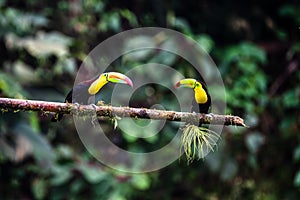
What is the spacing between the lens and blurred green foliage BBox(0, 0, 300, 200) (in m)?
2.96

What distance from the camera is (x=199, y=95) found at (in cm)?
117

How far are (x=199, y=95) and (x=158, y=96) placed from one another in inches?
77.4

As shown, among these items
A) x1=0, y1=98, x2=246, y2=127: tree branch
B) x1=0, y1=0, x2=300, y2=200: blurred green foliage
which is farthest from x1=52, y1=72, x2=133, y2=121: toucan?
x1=0, y1=0, x2=300, y2=200: blurred green foliage

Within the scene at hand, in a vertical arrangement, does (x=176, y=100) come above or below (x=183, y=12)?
below

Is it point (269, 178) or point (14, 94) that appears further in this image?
point (269, 178)

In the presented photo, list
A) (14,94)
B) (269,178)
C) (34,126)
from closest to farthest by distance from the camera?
(14,94), (34,126), (269,178)

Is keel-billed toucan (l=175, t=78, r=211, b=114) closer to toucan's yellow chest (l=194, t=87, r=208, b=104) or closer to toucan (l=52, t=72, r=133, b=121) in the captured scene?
toucan's yellow chest (l=194, t=87, r=208, b=104)

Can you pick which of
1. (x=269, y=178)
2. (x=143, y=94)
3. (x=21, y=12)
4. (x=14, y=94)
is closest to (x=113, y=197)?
(x=143, y=94)

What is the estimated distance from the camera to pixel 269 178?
11.1 ft

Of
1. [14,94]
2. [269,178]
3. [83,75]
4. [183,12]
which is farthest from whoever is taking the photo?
[183,12]

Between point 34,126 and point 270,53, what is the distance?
62.8 inches

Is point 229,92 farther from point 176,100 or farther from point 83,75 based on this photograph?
point 83,75

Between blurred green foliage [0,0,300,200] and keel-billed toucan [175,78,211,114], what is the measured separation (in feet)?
5.63

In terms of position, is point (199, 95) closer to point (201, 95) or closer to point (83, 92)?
point (201, 95)
